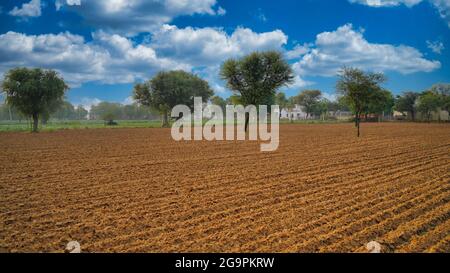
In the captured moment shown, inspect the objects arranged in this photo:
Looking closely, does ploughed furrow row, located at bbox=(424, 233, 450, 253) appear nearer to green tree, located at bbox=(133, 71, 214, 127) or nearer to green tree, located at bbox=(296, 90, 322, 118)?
green tree, located at bbox=(133, 71, 214, 127)

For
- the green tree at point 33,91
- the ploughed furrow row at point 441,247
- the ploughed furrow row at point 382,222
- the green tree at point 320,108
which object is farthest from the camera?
the green tree at point 320,108

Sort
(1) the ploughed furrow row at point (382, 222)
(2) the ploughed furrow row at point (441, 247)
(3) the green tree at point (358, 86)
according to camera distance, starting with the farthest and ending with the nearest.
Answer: (3) the green tree at point (358, 86) → (1) the ploughed furrow row at point (382, 222) → (2) the ploughed furrow row at point (441, 247)

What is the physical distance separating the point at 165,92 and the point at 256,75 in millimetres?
37295

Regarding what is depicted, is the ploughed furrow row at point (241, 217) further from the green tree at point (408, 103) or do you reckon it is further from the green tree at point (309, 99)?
the green tree at point (309, 99)

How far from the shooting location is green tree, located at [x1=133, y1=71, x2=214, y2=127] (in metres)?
73.5

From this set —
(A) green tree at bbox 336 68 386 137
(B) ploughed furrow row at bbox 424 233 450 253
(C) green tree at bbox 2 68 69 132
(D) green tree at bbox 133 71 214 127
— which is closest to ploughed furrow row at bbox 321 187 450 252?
(B) ploughed furrow row at bbox 424 233 450 253

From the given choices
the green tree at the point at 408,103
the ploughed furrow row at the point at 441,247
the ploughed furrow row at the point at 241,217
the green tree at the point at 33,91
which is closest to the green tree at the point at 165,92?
the green tree at the point at 33,91

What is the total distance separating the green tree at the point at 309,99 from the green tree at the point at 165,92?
106m

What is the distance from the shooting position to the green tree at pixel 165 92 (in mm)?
73500

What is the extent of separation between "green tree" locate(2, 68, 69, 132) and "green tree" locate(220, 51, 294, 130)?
Answer: 2745 cm

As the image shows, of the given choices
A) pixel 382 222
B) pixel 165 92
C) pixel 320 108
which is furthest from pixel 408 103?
pixel 382 222

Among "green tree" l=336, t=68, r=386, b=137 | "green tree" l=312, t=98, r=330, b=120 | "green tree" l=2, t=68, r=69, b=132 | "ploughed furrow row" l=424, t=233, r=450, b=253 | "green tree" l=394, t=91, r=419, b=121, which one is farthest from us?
"green tree" l=312, t=98, r=330, b=120

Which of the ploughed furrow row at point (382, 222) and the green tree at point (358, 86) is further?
the green tree at point (358, 86)
